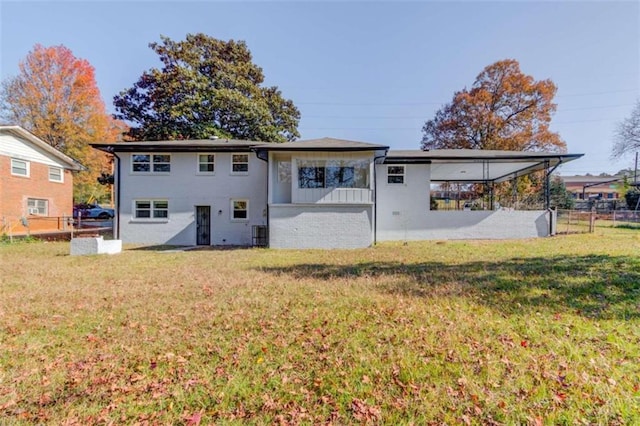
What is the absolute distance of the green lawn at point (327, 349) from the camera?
2.46 m

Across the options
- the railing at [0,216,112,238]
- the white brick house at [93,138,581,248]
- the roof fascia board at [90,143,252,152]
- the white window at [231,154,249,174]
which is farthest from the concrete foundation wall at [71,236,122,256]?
the white window at [231,154,249,174]

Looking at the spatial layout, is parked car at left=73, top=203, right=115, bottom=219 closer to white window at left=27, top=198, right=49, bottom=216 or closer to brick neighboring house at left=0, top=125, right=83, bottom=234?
brick neighboring house at left=0, top=125, right=83, bottom=234

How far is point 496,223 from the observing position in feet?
47.1

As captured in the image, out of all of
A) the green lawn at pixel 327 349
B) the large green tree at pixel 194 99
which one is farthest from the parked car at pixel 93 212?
the green lawn at pixel 327 349

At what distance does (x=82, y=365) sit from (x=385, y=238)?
514 inches

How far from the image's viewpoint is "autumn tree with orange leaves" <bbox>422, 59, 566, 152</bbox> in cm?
2319

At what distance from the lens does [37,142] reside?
712 inches

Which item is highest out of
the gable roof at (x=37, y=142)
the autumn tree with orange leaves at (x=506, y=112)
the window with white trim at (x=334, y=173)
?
the autumn tree with orange leaves at (x=506, y=112)

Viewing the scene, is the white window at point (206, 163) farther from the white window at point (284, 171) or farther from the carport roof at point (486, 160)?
the carport roof at point (486, 160)

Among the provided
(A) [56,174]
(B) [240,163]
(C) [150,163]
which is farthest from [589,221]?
(A) [56,174]

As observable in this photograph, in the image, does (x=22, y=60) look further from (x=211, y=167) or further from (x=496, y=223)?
(x=496, y=223)

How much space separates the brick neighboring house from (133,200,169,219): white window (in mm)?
7307

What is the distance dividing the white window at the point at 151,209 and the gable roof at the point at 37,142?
9607mm

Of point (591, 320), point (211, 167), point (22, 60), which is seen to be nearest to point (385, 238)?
point (211, 167)
